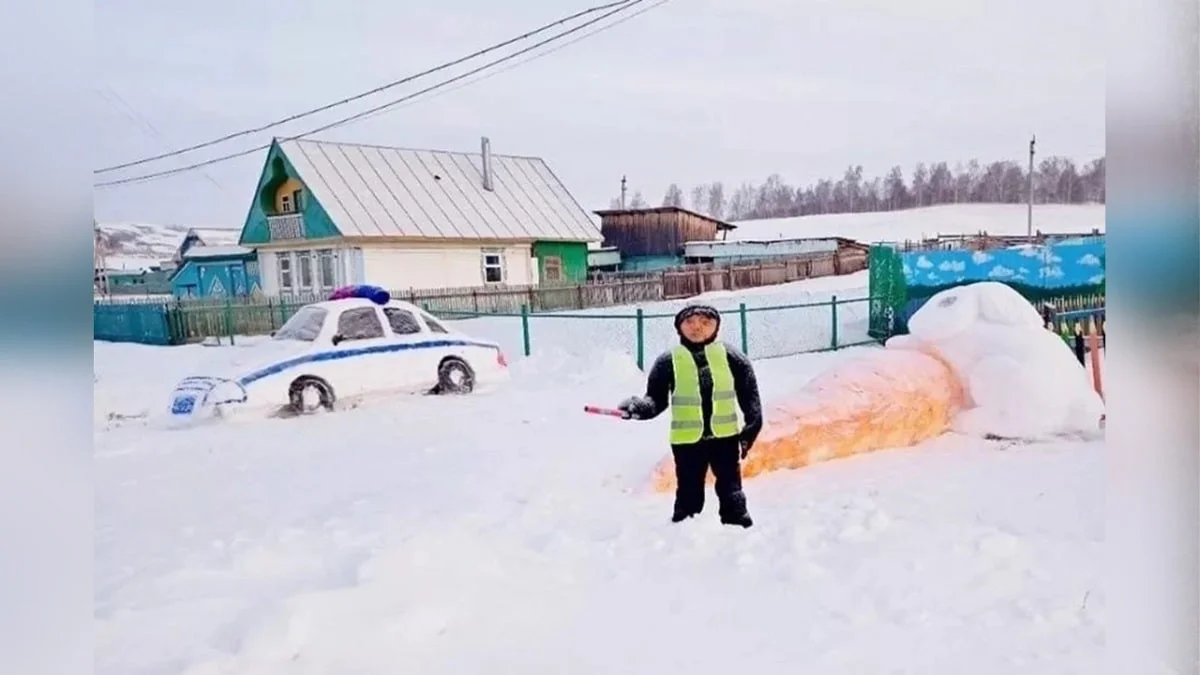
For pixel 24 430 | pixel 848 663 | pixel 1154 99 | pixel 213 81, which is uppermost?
pixel 213 81

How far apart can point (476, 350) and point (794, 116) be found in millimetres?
838

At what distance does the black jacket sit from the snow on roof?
2.80 feet

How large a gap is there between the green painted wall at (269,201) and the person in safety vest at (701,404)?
2.51 ft

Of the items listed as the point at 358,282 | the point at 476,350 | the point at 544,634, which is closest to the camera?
the point at 544,634

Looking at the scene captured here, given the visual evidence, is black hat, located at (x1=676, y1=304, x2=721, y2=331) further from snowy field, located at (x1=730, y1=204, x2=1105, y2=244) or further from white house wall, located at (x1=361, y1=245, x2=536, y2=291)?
white house wall, located at (x1=361, y1=245, x2=536, y2=291)

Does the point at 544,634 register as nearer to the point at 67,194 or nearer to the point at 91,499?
the point at 91,499

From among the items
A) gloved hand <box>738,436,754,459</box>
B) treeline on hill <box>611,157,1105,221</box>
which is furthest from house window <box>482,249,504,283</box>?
gloved hand <box>738,436,754,459</box>

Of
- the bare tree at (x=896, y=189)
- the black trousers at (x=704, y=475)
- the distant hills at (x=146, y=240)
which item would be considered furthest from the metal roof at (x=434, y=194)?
the bare tree at (x=896, y=189)

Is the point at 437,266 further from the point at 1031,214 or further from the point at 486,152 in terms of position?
the point at 1031,214

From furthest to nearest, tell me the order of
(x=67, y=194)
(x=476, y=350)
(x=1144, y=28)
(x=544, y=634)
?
(x=476, y=350), (x=1144, y=28), (x=544, y=634), (x=67, y=194)

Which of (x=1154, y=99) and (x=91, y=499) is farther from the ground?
(x=1154, y=99)

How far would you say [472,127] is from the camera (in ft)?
5.50

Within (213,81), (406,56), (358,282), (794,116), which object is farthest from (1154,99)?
(213,81)

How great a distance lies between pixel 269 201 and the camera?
163 cm
